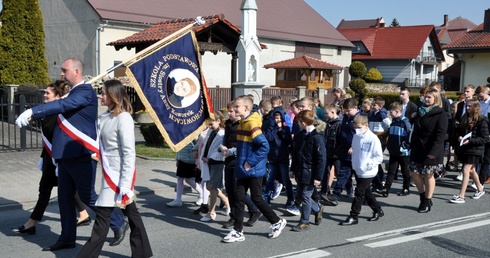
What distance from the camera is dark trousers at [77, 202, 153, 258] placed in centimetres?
503

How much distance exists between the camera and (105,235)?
511 centimetres

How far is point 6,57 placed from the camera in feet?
66.4

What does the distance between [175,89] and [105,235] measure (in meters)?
2.24

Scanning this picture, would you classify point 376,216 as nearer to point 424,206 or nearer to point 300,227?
point 424,206

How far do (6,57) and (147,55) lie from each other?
16065 millimetres

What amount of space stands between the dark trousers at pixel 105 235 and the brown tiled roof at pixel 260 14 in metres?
23.6

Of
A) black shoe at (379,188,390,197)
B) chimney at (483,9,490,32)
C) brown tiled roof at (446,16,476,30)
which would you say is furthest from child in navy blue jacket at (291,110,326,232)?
brown tiled roof at (446,16,476,30)

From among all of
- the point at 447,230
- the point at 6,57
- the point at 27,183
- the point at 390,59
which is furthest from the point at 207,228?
the point at 390,59

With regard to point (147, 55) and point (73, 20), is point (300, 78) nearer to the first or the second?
point (73, 20)

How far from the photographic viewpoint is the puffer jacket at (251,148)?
240 inches

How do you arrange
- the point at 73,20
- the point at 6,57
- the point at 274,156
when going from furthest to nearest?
the point at 73,20 < the point at 6,57 < the point at 274,156

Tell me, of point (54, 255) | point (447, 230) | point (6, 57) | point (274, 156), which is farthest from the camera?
point (6, 57)

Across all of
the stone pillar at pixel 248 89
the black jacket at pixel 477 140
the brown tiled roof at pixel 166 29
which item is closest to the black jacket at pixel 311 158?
the black jacket at pixel 477 140

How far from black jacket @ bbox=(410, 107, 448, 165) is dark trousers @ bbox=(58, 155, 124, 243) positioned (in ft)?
15.6
